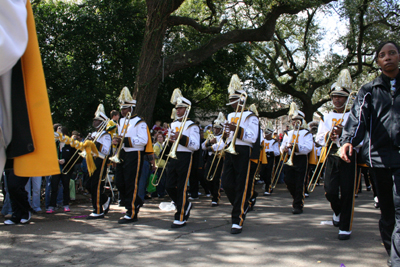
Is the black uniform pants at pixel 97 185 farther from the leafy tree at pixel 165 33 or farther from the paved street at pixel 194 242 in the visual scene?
the leafy tree at pixel 165 33

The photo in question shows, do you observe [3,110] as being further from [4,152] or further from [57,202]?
[57,202]

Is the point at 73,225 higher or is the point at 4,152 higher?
the point at 4,152

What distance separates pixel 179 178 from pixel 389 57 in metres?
3.89

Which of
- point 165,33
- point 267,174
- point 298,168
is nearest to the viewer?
point 298,168

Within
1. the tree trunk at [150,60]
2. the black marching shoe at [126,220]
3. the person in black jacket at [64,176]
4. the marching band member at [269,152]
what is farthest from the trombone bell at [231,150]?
the tree trunk at [150,60]

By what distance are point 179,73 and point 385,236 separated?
584 inches

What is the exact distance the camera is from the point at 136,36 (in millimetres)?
16891

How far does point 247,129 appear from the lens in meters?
5.98

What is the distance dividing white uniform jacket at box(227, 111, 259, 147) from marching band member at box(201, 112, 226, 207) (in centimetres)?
187

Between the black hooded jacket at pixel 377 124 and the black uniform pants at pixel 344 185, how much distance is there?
1.50 m

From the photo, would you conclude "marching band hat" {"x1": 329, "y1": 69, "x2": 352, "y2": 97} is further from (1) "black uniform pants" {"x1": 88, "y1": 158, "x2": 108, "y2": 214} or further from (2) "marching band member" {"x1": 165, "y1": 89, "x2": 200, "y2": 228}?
(1) "black uniform pants" {"x1": 88, "y1": 158, "x2": 108, "y2": 214}

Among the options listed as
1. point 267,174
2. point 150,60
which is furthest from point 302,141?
point 150,60

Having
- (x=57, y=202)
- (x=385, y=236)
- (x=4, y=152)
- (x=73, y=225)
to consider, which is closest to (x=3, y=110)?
(x=4, y=152)

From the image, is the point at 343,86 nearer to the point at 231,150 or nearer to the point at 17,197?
the point at 231,150
